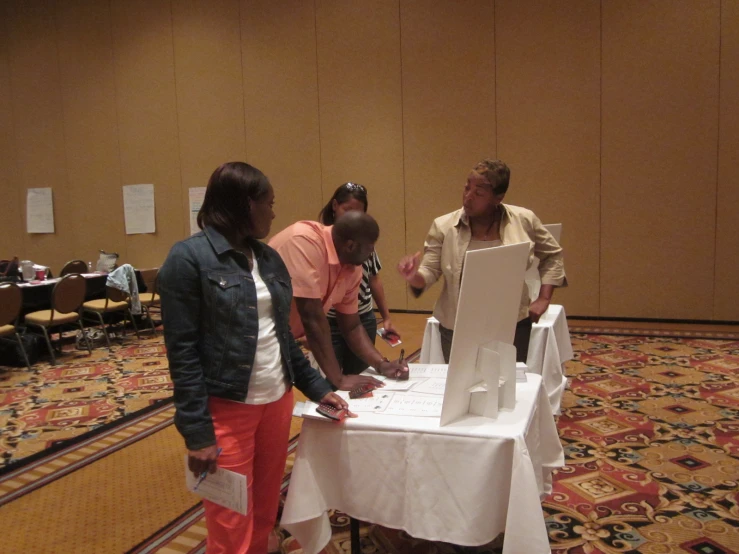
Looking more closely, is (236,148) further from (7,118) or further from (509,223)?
(509,223)

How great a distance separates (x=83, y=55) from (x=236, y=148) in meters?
3.38

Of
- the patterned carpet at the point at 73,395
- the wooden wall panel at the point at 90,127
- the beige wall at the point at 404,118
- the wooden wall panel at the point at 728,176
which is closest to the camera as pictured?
the patterned carpet at the point at 73,395

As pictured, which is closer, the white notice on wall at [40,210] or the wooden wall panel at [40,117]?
the wooden wall panel at [40,117]

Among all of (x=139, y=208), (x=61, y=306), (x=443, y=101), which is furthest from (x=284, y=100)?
(x=61, y=306)

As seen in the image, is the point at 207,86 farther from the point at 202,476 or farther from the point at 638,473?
the point at 202,476

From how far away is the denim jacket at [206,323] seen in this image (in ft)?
4.87

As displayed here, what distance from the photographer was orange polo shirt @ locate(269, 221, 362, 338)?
1.97 m

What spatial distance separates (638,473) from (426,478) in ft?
5.68

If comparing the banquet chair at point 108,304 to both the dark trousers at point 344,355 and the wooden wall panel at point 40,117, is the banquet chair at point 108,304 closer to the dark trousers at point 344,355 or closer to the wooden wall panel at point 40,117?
the wooden wall panel at point 40,117

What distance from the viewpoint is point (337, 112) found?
784cm

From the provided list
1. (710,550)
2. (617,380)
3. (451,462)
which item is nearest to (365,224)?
(451,462)

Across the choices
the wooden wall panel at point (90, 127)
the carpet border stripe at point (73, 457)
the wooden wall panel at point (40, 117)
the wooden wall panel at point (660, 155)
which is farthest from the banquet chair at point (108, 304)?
the wooden wall panel at point (660, 155)

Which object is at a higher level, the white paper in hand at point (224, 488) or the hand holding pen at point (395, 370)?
the hand holding pen at point (395, 370)

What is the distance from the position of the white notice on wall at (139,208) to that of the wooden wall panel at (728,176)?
7895 millimetres
